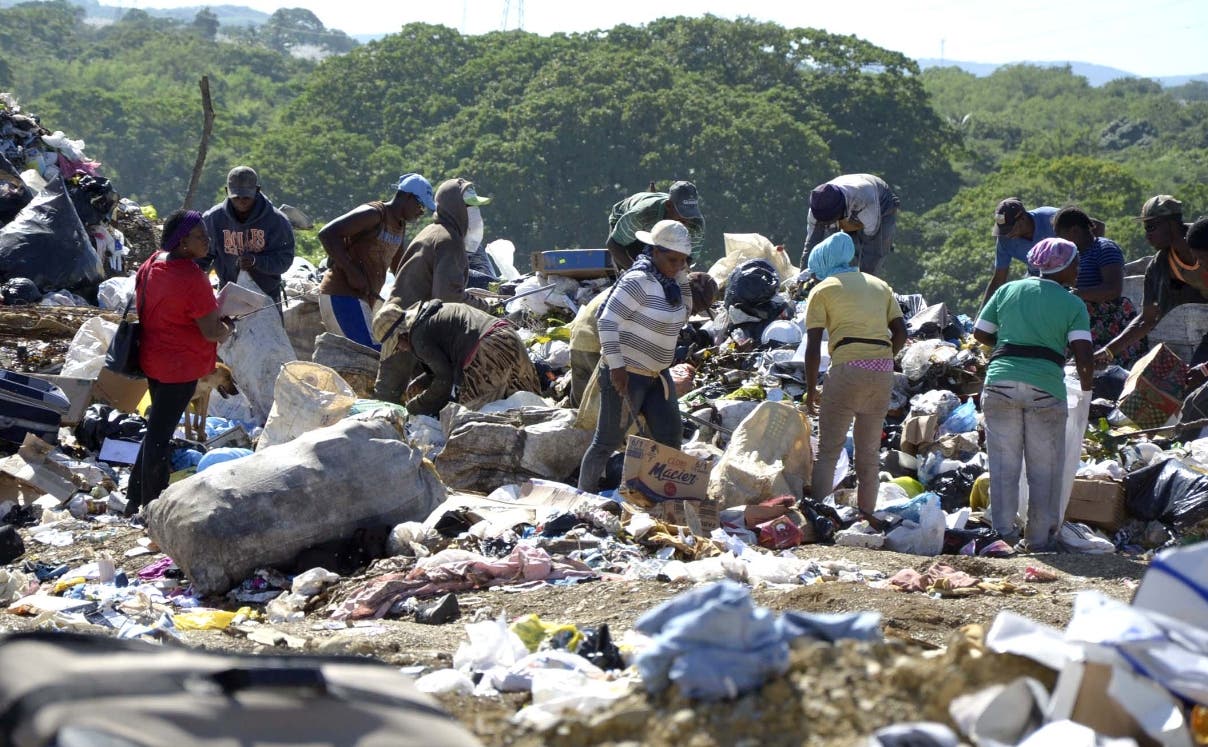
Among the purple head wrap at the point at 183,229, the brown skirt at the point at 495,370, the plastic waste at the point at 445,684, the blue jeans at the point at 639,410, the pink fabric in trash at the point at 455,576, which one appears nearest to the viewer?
the plastic waste at the point at 445,684

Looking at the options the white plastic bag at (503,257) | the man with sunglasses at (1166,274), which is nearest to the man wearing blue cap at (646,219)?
the man with sunglasses at (1166,274)

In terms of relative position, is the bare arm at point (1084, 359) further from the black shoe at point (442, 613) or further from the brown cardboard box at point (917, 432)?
the black shoe at point (442, 613)

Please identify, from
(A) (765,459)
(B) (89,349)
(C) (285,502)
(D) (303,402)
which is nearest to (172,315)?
(D) (303,402)

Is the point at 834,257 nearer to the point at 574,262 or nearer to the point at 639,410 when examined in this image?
the point at 639,410

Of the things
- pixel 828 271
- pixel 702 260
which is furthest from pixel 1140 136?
pixel 828 271

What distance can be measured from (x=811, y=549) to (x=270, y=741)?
403 cm

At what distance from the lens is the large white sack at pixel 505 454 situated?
7.12 m

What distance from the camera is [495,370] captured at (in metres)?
7.80

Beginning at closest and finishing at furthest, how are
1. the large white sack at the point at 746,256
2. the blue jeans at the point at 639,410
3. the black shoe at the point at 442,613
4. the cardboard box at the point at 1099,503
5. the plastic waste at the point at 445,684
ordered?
the plastic waste at the point at 445,684, the black shoe at the point at 442,613, the blue jeans at the point at 639,410, the cardboard box at the point at 1099,503, the large white sack at the point at 746,256

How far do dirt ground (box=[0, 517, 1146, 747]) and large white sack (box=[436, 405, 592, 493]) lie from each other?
1477 millimetres

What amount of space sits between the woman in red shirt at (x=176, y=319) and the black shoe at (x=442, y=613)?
2059mm

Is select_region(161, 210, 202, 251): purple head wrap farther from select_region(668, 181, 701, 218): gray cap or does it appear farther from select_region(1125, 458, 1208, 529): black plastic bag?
select_region(1125, 458, 1208, 529): black plastic bag

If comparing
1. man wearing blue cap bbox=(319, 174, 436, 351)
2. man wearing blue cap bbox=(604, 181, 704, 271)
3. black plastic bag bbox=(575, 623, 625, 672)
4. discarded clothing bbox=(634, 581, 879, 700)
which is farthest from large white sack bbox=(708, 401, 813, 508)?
discarded clothing bbox=(634, 581, 879, 700)

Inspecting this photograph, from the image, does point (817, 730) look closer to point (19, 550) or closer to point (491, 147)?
point (19, 550)
